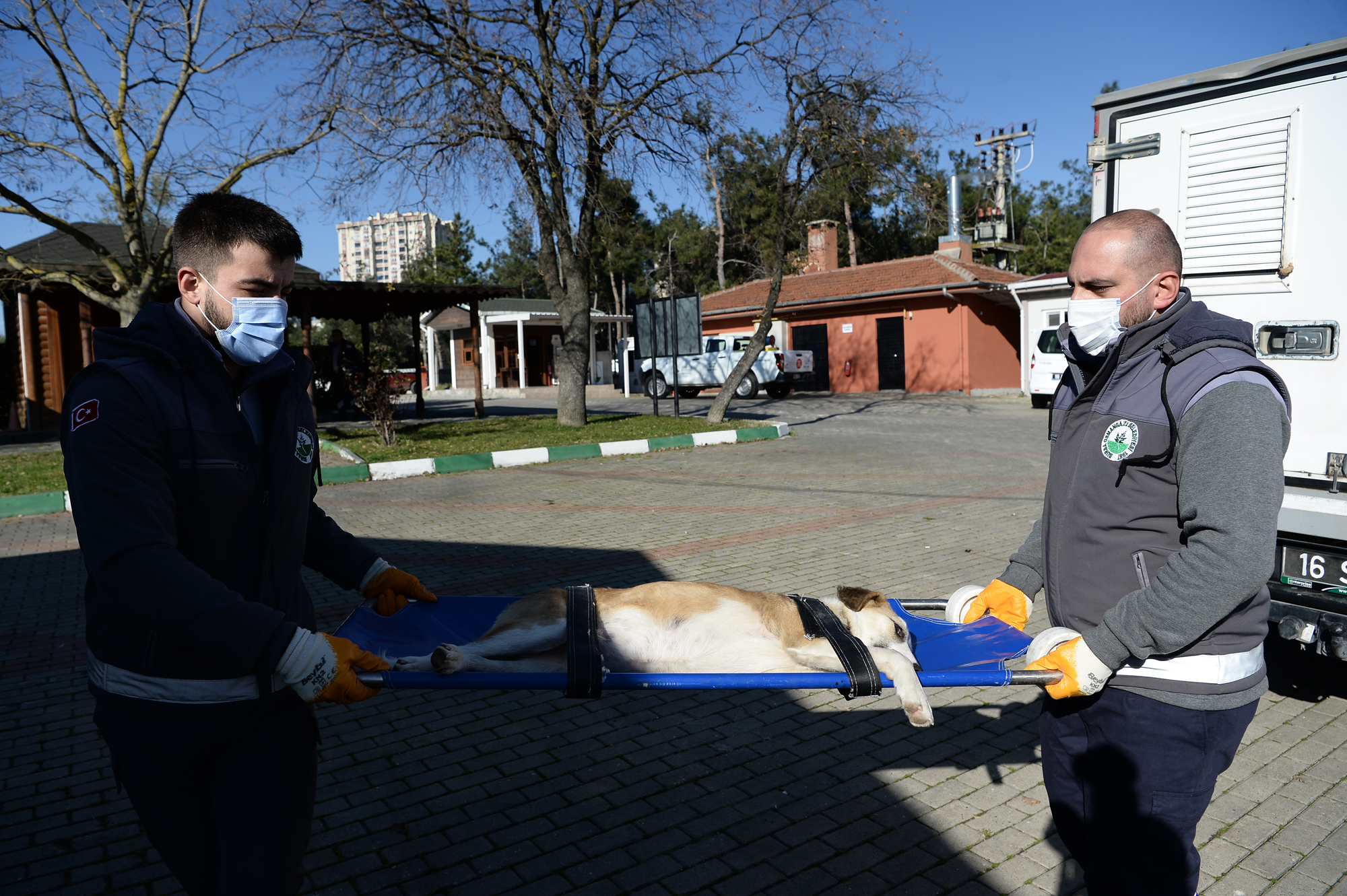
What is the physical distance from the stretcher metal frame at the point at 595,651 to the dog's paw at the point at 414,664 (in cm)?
11

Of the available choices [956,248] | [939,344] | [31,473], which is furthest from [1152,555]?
[956,248]

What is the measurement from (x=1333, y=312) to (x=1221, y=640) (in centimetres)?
252

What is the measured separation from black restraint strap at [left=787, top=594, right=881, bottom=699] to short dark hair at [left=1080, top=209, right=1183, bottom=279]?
1.30m

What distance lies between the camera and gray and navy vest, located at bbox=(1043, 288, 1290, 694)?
192cm

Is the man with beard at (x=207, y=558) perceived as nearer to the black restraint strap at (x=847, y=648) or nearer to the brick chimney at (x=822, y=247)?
the black restraint strap at (x=847, y=648)

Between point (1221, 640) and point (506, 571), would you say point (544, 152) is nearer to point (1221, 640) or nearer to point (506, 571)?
point (506, 571)

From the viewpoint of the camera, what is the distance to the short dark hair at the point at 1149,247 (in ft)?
6.84

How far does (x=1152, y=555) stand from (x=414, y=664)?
6.69 feet

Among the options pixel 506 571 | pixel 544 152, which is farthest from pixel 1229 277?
pixel 544 152

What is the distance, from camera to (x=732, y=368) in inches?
1044

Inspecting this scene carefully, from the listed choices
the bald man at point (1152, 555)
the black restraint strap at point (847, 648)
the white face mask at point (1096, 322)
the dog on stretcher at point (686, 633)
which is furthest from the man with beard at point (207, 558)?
the white face mask at point (1096, 322)

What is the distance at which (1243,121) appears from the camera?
143 inches

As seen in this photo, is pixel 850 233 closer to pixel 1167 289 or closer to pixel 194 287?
pixel 1167 289

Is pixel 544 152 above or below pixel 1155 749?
above
